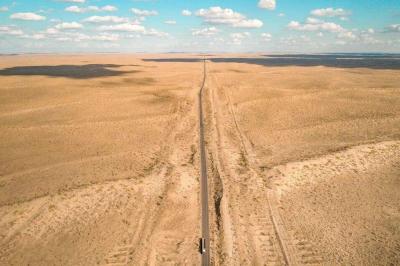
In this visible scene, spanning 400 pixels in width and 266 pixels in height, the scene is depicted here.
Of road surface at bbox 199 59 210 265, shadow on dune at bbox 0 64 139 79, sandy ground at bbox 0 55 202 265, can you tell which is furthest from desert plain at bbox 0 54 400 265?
shadow on dune at bbox 0 64 139 79

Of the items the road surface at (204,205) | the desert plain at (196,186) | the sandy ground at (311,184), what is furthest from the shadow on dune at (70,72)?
the road surface at (204,205)

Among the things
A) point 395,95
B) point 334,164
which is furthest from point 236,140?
point 395,95

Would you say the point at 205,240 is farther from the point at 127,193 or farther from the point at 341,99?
the point at 341,99

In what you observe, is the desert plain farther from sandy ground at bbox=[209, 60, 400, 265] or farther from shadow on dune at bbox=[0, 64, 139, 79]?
shadow on dune at bbox=[0, 64, 139, 79]

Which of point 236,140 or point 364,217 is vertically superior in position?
point 236,140

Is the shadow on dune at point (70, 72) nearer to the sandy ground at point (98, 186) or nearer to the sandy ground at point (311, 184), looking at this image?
the sandy ground at point (98, 186)
